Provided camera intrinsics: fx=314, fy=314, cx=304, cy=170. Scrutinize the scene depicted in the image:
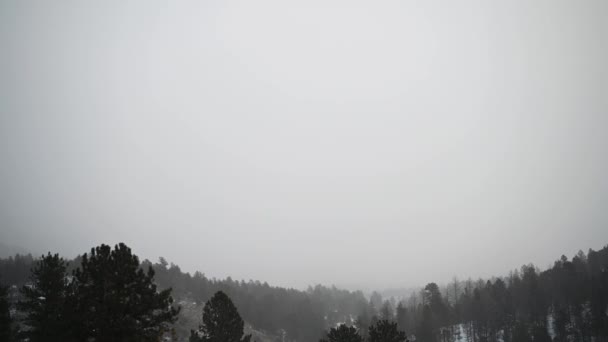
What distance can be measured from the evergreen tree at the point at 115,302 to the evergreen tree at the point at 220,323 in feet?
31.8

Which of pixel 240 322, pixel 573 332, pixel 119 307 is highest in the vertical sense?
pixel 119 307

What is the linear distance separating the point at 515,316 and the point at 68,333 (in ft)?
319

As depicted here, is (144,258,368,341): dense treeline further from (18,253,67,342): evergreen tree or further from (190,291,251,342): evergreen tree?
(18,253,67,342): evergreen tree

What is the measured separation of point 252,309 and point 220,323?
309 ft

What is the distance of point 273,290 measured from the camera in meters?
156

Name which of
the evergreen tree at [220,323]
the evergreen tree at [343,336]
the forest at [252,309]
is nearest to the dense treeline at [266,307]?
the forest at [252,309]

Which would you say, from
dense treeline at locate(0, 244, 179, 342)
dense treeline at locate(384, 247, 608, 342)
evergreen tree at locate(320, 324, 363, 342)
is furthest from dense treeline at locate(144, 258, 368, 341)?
dense treeline at locate(0, 244, 179, 342)

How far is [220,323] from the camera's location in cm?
2717

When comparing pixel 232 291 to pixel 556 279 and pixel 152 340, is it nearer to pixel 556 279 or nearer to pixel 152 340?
pixel 556 279

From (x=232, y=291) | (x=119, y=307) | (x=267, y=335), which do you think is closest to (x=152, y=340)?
(x=119, y=307)

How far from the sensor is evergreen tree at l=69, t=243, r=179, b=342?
1616 cm

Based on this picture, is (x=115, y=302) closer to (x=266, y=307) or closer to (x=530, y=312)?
(x=530, y=312)

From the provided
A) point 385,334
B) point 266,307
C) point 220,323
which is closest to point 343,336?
point 385,334

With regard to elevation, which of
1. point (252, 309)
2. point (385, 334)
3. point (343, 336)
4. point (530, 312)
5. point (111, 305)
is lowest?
point (252, 309)
